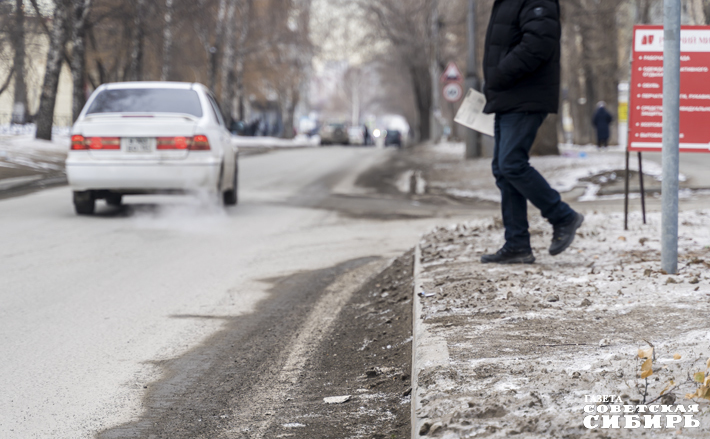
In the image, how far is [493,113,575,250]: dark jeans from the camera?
576cm

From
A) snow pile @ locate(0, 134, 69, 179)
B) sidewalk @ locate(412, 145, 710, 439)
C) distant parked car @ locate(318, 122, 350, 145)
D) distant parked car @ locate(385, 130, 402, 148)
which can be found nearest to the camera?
sidewalk @ locate(412, 145, 710, 439)

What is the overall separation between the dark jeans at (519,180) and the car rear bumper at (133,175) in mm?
4966

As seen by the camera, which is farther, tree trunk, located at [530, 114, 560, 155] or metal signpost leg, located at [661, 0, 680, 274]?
tree trunk, located at [530, 114, 560, 155]

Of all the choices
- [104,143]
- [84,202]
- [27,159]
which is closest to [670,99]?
[104,143]

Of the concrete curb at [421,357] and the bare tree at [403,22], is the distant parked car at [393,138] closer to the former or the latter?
the bare tree at [403,22]

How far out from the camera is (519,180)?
5762mm

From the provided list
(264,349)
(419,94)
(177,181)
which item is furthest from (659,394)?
(419,94)

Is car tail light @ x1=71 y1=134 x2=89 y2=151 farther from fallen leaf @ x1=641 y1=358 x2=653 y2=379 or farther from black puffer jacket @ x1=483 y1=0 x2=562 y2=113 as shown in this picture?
fallen leaf @ x1=641 y1=358 x2=653 y2=379

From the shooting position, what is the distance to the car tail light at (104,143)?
9.97 m

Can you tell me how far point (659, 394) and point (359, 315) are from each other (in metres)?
2.67

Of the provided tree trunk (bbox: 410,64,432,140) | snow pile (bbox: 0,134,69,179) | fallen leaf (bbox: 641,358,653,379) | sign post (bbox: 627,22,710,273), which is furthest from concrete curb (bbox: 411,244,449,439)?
tree trunk (bbox: 410,64,432,140)

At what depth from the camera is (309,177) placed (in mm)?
18234

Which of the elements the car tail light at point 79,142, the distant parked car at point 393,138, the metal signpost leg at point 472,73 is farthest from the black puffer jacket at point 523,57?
the distant parked car at point 393,138

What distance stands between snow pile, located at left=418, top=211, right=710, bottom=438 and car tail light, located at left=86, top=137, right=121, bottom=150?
4872mm
